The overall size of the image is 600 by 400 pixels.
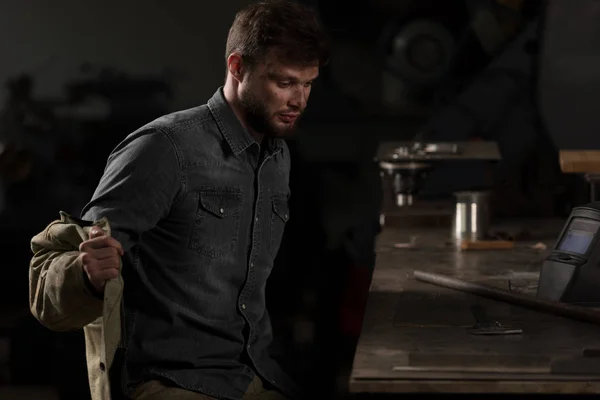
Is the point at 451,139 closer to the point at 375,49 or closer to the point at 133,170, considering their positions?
the point at 375,49

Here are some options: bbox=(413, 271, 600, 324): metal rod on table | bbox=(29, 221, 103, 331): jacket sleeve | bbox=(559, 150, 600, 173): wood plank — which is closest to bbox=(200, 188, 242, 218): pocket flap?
bbox=(29, 221, 103, 331): jacket sleeve

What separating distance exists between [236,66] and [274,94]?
15 centimetres

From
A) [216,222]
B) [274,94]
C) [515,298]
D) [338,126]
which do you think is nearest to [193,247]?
[216,222]

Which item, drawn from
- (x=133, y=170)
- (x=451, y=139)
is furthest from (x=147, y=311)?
(x=451, y=139)

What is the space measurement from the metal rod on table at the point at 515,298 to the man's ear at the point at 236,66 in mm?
889

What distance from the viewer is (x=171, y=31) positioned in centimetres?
566

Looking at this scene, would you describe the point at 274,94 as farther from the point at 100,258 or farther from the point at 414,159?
the point at 414,159

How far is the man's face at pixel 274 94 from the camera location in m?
3.16

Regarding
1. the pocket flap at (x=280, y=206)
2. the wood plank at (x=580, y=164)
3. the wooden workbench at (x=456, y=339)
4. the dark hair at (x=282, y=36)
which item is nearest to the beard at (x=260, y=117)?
the dark hair at (x=282, y=36)

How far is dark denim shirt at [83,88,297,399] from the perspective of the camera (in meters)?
2.95

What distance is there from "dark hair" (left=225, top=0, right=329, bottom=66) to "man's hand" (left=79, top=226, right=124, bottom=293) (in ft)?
2.68

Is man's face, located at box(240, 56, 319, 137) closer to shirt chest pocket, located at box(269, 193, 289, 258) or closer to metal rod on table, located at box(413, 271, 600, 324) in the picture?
shirt chest pocket, located at box(269, 193, 289, 258)

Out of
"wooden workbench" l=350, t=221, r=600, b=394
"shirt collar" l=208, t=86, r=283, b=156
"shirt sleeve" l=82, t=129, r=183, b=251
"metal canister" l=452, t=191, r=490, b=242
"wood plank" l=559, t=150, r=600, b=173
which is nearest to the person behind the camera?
"wooden workbench" l=350, t=221, r=600, b=394

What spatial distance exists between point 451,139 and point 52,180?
2046 millimetres
